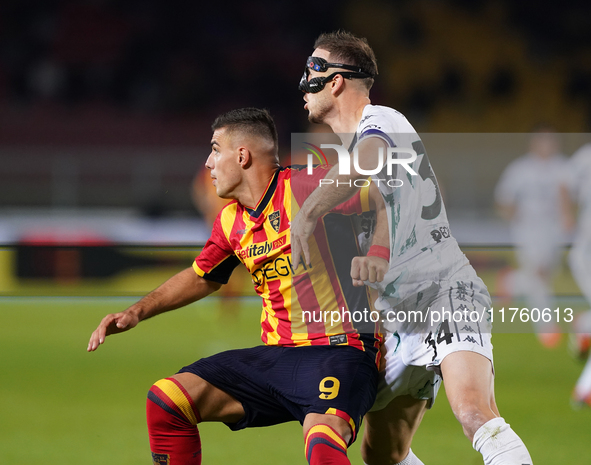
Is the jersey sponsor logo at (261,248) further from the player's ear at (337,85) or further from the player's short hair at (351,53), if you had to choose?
the player's short hair at (351,53)

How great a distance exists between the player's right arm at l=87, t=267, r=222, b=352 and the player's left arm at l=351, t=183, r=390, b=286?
2.68 ft

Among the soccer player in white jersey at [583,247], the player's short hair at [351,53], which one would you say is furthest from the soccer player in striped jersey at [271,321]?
the soccer player in white jersey at [583,247]

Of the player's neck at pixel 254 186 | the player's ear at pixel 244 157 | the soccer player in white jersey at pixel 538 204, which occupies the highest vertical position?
the soccer player in white jersey at pixel 538 204

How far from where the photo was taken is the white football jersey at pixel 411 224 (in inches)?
103

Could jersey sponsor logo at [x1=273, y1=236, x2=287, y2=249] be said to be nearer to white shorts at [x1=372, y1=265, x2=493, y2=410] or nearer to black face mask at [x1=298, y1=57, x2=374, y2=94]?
white shorts at [x1=372, y1=265, x2=493, y2=410]

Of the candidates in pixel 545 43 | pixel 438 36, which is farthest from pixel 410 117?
pixel 545 43

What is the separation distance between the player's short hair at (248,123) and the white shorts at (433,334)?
854 mm

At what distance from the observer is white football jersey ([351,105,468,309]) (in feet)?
8.62

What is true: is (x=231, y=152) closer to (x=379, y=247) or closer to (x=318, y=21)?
(x=379, y=247)

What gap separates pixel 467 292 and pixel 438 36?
16.7 metres

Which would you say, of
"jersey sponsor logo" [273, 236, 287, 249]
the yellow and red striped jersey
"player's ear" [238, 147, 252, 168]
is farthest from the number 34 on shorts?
"player's ear" [238, 147, 252, 168]

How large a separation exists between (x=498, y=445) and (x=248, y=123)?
4.84 ft

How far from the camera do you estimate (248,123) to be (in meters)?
2.87

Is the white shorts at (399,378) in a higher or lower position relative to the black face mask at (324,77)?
lower
